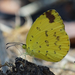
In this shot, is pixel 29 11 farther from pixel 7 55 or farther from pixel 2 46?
pixel 7 55

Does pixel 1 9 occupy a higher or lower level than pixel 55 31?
higher

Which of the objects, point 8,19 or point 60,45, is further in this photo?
point 8,19

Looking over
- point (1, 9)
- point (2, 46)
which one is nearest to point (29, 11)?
point (1, 9)

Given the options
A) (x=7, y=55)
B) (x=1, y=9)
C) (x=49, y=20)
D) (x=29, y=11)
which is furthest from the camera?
(x=1, y=9)

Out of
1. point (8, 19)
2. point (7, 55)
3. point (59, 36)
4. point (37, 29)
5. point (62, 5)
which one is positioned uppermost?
point (62, 5)
